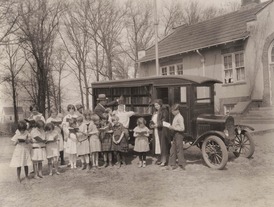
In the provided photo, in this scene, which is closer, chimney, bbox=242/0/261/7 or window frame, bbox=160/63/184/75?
chimney, bbox=242/0/261/7

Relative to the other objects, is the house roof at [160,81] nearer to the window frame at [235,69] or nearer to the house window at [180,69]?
the window frame at [235,69]

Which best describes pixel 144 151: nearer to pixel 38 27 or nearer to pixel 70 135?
pixel 70 135

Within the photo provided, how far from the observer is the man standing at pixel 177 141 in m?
7.91

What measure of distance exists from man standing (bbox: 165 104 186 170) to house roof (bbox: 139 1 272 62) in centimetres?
1023

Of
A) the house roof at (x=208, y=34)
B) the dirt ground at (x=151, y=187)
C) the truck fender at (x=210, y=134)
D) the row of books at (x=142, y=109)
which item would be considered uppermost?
the house roof at (x=208, y=34)

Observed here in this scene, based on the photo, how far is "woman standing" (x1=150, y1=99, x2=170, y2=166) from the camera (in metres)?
8.38

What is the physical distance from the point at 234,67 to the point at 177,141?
10.8m

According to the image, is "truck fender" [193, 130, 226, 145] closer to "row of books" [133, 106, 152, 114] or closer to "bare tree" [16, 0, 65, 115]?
"row of books" [133, 106, 152, 114]

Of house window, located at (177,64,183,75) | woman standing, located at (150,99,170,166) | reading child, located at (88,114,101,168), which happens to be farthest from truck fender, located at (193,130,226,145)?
house window, located at (177,64,183,75)

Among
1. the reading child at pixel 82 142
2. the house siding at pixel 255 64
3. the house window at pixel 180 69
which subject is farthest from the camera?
the house window at pixel 180 69

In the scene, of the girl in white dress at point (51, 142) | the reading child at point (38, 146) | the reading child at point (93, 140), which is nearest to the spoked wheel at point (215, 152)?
the reading child at point (93, 140)

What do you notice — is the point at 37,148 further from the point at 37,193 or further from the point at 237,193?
the point at 237,193

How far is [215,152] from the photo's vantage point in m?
7.77

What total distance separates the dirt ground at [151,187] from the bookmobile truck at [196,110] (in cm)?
40
